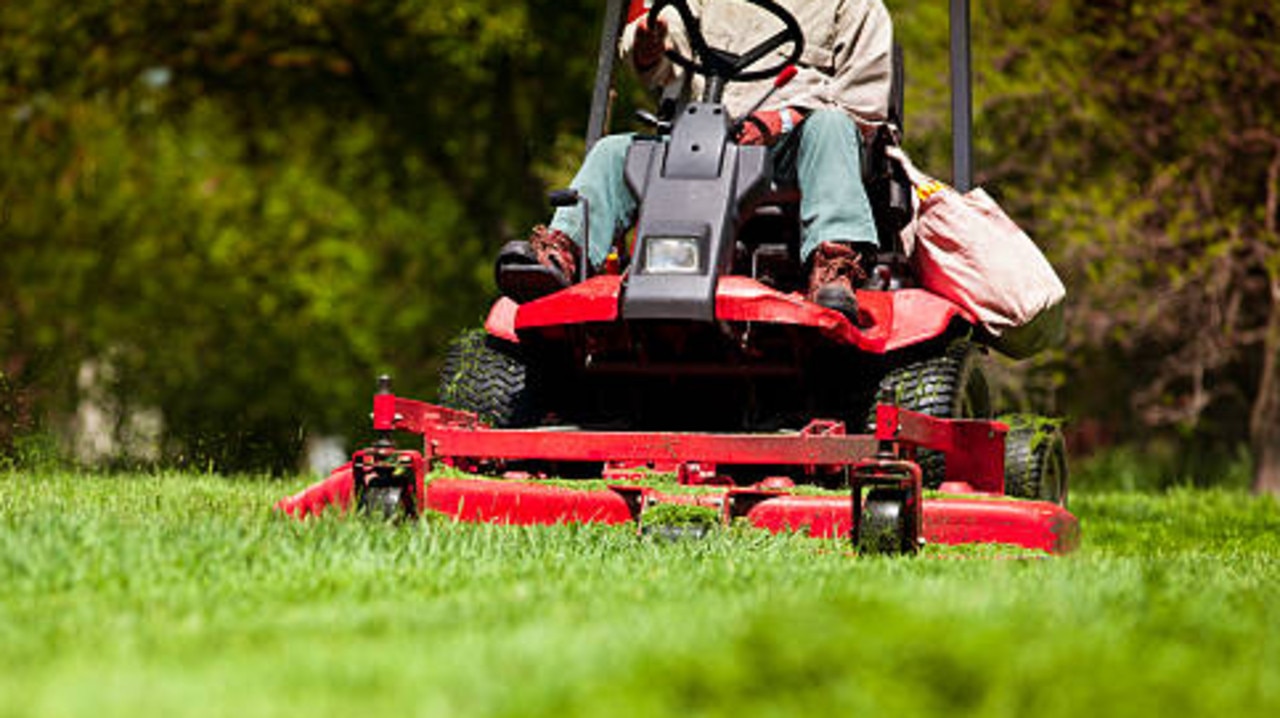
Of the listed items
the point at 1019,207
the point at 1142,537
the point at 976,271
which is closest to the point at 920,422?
the point at 976,271

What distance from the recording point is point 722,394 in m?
5.39

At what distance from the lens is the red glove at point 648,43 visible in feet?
19.0

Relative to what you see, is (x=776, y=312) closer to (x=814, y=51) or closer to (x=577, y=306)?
(x=577, y=306)

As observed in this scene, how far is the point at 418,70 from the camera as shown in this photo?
13164 mm

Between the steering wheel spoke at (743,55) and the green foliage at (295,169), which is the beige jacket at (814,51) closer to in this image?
the steering wheel spoke at (743,55)

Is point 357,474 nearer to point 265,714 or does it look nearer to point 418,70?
point 265,714

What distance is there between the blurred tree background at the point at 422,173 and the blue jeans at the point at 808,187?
17.7 feet

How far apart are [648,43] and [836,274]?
1312 millimetres

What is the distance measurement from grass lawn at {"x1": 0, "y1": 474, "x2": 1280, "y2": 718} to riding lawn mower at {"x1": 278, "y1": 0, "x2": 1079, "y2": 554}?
0.98 ft

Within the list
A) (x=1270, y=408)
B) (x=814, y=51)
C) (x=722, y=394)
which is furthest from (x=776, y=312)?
(x=1270, y=408)

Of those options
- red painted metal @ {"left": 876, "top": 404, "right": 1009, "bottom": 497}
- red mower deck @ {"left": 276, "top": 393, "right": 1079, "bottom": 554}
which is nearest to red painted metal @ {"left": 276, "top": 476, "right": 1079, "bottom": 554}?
red mower deck @ {"left": 276, "top": 393, "right": 1079, "bottom": 554}

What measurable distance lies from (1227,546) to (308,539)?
3381mm

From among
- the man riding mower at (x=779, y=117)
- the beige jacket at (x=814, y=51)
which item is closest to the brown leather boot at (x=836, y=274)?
the man riding mower at (x=779, y=117)

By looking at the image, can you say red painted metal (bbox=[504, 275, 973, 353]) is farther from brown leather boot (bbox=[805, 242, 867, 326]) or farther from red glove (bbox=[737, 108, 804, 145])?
red glove (bbox=[737, 108, 804, 145])
